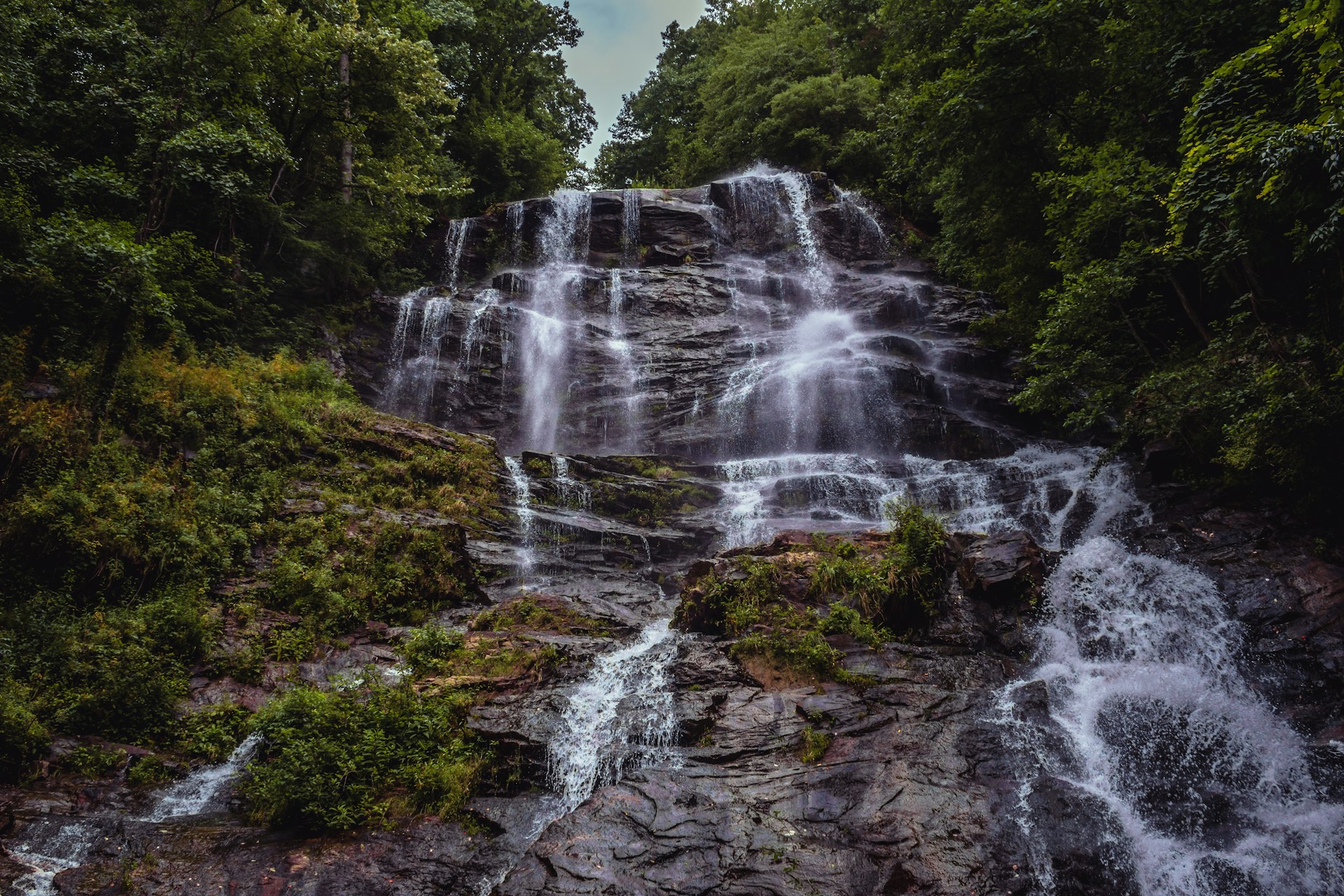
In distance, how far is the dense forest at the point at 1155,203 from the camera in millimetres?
7367

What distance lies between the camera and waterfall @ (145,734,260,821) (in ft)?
19.6

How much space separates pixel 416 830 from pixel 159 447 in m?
7.90

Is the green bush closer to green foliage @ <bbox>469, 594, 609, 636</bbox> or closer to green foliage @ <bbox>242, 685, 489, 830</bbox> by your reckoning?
green foliage @ <bbox>242, 685, 489, 830</bbox>

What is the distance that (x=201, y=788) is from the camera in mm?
6391

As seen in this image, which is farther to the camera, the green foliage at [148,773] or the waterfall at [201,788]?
the green foliage at [148,773]

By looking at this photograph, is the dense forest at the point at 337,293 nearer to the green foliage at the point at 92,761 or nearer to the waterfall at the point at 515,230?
the green foliage at the point at 92,761

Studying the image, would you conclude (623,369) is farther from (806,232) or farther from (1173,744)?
(1173,744)

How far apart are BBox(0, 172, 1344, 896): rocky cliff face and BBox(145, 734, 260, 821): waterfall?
6.7 inches

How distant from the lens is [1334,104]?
5.20 meters

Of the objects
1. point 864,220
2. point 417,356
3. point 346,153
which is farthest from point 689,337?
point 346,153

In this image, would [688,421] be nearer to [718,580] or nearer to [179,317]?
[718,580]

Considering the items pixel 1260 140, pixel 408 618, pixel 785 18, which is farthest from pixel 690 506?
pixel 785 18

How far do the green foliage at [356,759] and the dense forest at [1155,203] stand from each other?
9159 millimetres

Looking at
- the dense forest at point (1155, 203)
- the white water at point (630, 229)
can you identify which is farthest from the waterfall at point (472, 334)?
the dense forest at point (1155, 203)
